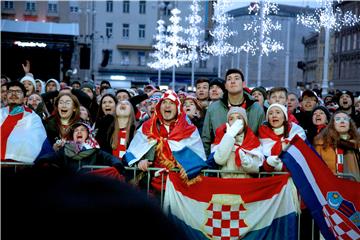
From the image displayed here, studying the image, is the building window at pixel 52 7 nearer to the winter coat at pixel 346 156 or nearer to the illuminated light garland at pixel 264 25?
the illuminated light garland at pixel 264 25

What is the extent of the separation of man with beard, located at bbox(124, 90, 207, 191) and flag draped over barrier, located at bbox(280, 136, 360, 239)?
3.02ft

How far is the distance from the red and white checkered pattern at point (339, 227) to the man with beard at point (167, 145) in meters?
1.31

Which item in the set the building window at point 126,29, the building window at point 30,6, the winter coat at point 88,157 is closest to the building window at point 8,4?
the building window at point 30,6

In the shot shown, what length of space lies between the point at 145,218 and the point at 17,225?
181mm

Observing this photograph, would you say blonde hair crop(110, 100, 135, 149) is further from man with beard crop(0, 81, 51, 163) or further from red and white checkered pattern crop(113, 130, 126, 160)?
man with beard crop(0, 81, 51, 163)

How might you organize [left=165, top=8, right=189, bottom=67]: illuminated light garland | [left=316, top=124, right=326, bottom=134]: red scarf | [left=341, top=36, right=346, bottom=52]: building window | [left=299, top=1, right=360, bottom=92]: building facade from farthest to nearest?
[left=341, top=36, right=346, bottom=52]: building window, [left=299, top=1, right=360, bottom=92]: building facade, [left=165, top=8, right=189, bottom=67]: illuminated light garland, [left=316, top=124, right=326, bottom=134]: red scarf

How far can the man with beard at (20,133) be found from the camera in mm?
6070

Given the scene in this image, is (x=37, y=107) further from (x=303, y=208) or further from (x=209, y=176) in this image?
(x=303, y=208)

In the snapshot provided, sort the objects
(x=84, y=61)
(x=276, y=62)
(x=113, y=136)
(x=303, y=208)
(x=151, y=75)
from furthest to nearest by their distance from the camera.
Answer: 1. (x=276, y=62)
2. (x=151, y=75)
3. (x=84, y=61)
4. (x=113, y=136)
5. (x=303, y=208)

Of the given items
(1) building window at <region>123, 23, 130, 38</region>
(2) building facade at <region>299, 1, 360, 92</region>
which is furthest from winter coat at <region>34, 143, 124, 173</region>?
(1) building window at <region>123, 23, 130, 38</region>

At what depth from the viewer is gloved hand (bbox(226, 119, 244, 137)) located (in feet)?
19.2

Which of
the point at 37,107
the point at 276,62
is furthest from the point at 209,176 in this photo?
the point at 276,62

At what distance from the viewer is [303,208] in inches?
226

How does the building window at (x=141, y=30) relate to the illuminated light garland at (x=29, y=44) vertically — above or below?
above
